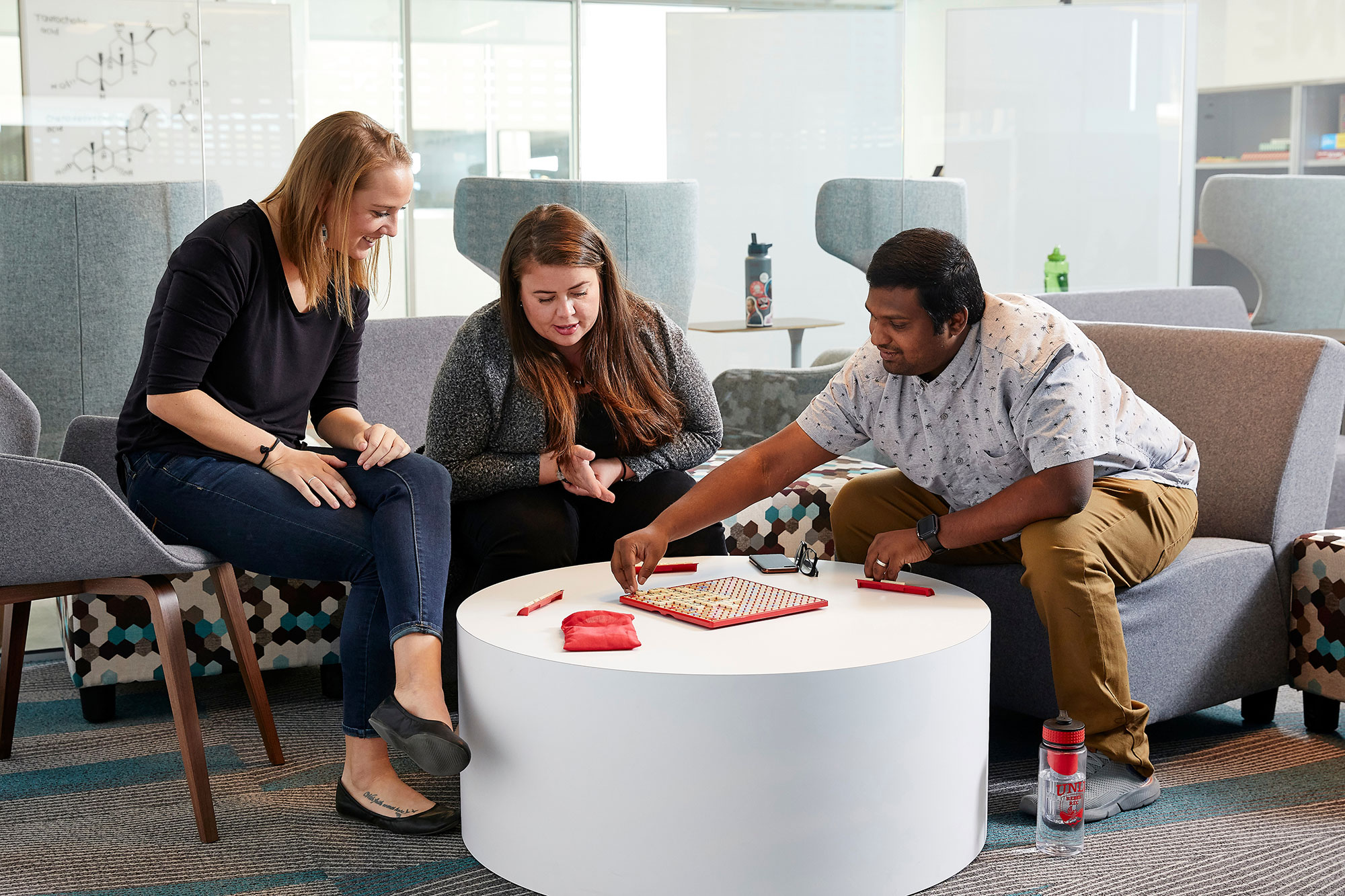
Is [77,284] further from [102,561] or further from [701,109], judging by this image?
[701,109]

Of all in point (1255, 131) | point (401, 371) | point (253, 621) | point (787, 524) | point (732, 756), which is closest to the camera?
point (732, 756)

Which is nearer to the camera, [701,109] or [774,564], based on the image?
[774,564]

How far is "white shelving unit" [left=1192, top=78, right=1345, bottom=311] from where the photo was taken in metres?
5.59

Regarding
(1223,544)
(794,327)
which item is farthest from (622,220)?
(1223,544)

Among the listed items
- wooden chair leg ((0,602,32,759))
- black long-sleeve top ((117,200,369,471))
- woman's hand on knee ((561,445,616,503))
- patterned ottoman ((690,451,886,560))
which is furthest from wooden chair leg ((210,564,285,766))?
patterned ottoman ((690,451,886,560))

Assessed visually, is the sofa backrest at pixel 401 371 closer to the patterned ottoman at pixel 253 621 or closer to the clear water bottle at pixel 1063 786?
the patterned ottoman at pixel 253 621

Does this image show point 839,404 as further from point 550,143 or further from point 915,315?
point 550,143

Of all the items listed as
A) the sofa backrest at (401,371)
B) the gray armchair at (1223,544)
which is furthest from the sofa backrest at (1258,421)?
the sofa backrest at (401,371)

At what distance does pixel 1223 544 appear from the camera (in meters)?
2.29

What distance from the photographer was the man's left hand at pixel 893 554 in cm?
196

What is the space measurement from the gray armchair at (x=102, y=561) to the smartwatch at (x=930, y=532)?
1098 mm

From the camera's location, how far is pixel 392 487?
191 centimetres

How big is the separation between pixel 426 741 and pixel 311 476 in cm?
48

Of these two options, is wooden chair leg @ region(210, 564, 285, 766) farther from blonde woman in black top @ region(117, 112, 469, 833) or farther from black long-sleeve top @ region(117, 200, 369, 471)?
black long-sleeve top @ region(117, 200, 369, 471)
